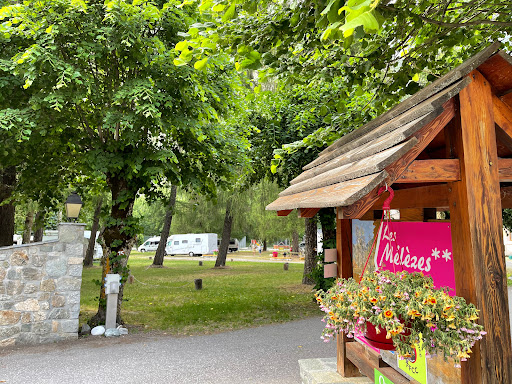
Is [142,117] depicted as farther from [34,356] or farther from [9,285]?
[34,356]

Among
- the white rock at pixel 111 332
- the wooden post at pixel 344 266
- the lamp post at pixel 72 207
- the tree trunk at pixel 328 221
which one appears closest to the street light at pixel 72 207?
the lamp post at pixel 72 207

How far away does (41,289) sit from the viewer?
710 centimetres

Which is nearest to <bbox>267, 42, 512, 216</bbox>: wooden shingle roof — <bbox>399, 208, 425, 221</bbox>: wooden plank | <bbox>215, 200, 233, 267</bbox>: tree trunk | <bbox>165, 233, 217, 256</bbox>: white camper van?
<bbox>399, 208, 425, 221</bbox>: wooden plank

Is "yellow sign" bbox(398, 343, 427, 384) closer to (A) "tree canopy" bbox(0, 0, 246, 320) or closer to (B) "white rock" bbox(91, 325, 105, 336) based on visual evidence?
(A) "tree canopy" bbox(0, 0, 246, 320)

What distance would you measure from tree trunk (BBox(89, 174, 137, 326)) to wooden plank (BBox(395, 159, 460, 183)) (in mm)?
6443

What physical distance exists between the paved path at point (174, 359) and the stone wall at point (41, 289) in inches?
14.5

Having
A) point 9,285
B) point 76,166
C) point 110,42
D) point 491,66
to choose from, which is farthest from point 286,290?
point 491,66

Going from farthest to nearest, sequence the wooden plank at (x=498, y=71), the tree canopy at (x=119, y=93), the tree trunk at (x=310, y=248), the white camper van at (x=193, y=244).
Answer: the white camper van at (x=193, y=244) < the tree trunk at (x=310, y=248) < the tree canopy at (x=119, y=93) < the wooden plank at (x=498, y=71)

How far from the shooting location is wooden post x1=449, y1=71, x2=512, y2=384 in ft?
7.22

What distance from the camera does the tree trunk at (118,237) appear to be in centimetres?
788

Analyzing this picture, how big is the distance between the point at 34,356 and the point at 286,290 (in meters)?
8.37

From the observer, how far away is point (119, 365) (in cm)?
577

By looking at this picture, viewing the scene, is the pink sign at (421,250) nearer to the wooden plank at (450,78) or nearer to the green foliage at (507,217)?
the wooden plank at (450,78)

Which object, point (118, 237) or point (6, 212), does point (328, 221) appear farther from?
point (6, 212)
